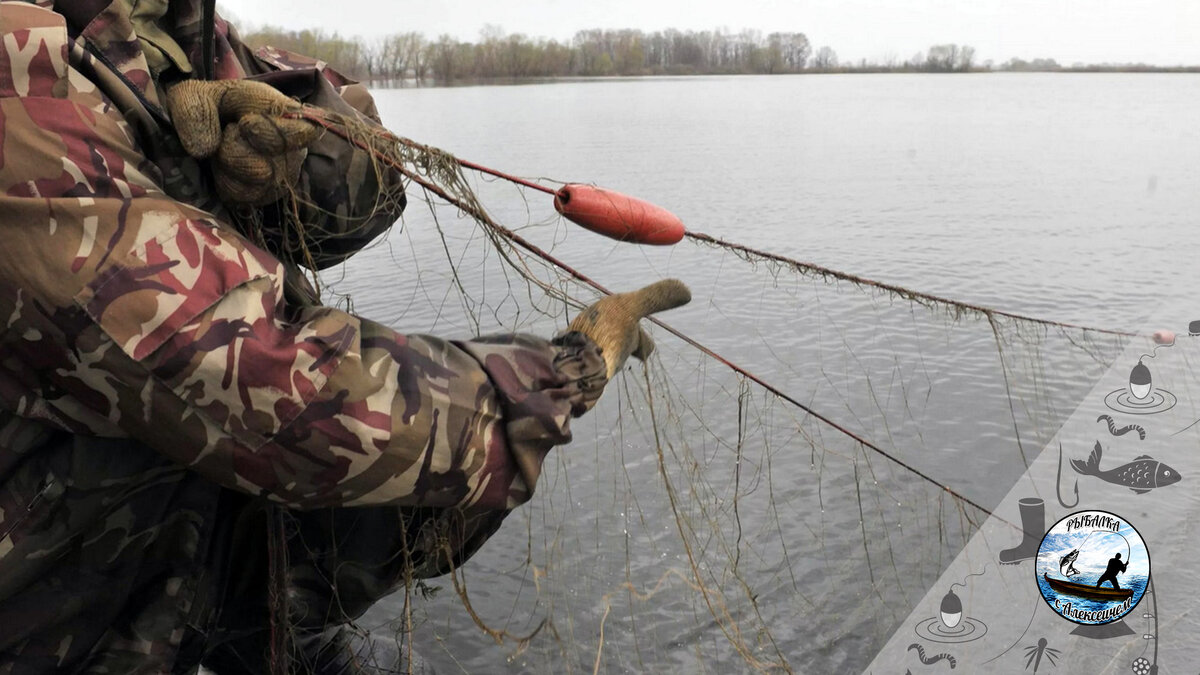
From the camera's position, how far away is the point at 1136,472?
5262mm

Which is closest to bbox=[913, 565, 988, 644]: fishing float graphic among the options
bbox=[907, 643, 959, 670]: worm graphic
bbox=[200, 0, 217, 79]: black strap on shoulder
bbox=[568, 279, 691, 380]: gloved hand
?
bbox=[907, 643, 959, 670]: worm graphic

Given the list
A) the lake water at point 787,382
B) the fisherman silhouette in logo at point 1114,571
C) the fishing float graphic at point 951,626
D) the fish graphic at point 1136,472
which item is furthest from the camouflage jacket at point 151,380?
the fish graphic at point 1136,472

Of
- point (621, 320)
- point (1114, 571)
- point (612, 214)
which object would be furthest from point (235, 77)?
point (1114, 571)

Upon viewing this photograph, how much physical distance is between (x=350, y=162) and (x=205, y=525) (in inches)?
39.2

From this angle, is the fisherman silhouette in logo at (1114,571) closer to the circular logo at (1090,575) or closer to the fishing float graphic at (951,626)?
the circular logo at (1090,575)

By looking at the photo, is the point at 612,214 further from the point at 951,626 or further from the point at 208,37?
the point at 951,626

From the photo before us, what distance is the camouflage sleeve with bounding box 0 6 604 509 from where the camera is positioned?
64.2 inches

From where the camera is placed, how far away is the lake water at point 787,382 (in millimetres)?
3955

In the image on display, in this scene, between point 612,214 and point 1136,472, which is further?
point 1136,472

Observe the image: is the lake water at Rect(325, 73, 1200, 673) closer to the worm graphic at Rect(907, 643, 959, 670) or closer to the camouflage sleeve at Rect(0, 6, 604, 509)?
the worm graphic at Rect(907, 643, 959, 670)

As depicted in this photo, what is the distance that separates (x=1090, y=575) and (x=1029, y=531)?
2.18 ft

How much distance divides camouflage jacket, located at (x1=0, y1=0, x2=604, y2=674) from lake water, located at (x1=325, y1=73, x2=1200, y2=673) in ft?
2.33

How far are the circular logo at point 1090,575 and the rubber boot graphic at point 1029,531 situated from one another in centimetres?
12

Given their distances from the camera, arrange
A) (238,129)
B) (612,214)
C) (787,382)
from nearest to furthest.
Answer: (238,129), (612,214), (787,382)
